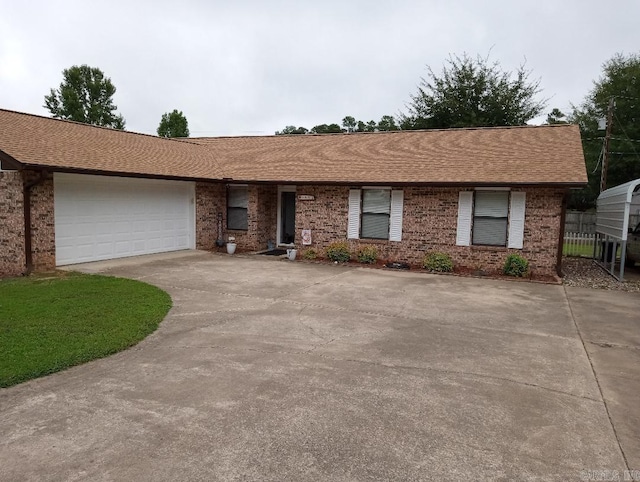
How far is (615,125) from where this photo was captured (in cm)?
2952

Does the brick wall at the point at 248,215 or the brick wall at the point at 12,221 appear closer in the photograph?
the brick wall at the point at 12,221

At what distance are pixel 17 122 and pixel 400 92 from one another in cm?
2847

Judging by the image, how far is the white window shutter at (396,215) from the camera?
1423 cm

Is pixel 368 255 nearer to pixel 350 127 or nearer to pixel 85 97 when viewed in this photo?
pixel 85 97

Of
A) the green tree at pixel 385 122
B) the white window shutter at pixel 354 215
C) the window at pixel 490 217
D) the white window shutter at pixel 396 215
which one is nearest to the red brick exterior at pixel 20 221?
the white window shutter at pixel 354 215

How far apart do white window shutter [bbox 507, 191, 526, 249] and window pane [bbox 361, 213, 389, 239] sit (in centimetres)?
364

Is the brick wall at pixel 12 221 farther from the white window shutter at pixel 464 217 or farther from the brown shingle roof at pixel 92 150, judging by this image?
the white window shutter at pixel 464 217

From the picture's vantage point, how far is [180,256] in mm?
14719

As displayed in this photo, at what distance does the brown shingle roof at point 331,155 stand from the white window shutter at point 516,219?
1.98 ft

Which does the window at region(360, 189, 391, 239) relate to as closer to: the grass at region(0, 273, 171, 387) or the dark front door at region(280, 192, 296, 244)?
the dark front door at region(280, 192, 296, 244)

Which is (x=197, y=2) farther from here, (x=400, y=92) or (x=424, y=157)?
(x=400, y=92)

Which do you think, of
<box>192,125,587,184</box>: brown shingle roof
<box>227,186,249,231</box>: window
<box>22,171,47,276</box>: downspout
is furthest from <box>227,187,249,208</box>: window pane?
<box>22,171,47,276</box>: downspout

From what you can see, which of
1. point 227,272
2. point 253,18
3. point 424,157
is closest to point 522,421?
point 227,272

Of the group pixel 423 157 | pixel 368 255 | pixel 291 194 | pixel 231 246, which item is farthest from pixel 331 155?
pixel 231 246
